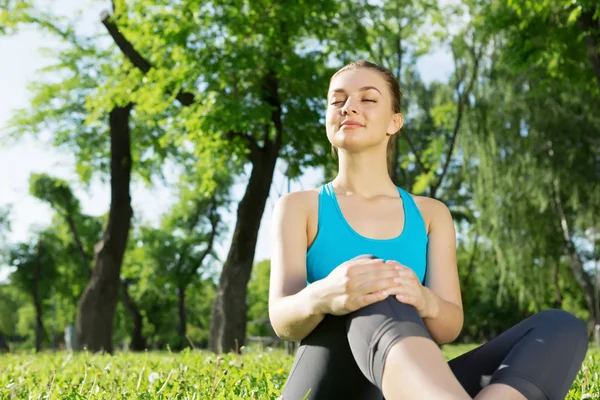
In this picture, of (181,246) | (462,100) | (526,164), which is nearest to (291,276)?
(462,100)

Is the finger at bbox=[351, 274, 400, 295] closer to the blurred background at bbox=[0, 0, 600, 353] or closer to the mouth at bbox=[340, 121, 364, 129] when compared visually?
the mouth at bbox=[340, 121, 364, 129]

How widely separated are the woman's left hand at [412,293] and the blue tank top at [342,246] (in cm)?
28

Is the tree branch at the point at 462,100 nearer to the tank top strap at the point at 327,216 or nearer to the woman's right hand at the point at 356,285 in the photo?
the tank top strap at the point at 327,216

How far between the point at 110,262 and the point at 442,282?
1121 centimetres

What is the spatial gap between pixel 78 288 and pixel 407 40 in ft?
85.7

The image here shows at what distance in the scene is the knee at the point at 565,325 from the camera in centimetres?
218

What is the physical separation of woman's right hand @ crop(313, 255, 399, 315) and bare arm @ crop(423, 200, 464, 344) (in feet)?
0.74

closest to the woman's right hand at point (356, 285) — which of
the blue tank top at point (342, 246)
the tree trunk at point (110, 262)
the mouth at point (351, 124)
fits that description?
the blue tank top at point (342, 246)

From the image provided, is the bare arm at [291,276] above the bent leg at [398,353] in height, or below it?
above

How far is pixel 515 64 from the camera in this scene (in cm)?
1089

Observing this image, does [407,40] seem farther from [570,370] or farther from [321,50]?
[570,370]

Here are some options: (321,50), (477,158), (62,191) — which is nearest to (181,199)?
(62,191)

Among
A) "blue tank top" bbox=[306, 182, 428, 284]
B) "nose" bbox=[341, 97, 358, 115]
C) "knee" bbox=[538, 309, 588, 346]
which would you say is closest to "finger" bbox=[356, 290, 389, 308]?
"blue tank top" bbox=[306, 182, 428, 284]

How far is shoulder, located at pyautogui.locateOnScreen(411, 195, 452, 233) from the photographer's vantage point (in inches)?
105
